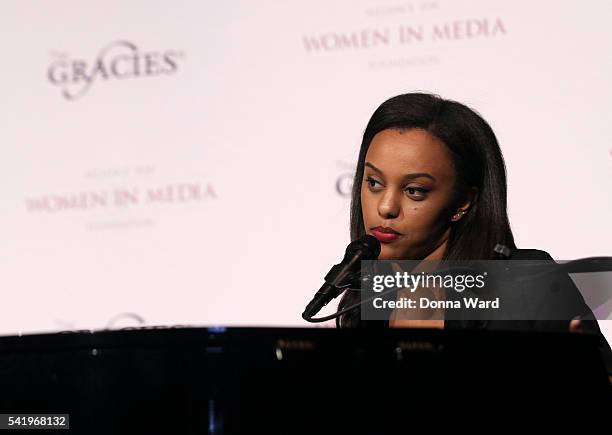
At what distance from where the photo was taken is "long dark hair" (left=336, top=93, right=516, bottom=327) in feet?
7.78

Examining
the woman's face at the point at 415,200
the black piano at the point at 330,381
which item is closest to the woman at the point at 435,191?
the woman's face at the point at 415,200

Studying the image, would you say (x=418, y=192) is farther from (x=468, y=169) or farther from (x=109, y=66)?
(x=109, y=66)

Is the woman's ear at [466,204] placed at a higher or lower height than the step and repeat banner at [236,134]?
lower

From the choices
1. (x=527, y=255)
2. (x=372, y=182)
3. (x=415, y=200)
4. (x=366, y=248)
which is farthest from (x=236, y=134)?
(x=366, y=248)

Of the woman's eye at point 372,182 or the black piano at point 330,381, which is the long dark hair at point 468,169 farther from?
the black piano at point 330,381

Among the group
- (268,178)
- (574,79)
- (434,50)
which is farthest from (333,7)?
(574,79)

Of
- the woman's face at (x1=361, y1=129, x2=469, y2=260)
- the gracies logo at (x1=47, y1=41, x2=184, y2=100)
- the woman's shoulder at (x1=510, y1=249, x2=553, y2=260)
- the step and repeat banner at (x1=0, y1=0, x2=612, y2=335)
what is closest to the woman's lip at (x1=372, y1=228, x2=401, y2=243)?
the woman's face at (x1=361, y1=129, x2=469, y2=260)

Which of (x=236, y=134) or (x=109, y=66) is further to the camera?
(x=109, y=66)

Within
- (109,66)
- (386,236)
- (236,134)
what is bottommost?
(386,236)

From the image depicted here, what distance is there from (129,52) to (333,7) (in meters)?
0.80

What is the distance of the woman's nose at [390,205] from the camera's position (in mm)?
2381

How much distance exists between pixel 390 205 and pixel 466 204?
180 millimetres

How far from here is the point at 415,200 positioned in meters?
2.38

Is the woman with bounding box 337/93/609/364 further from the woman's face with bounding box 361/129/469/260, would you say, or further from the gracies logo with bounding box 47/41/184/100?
the gracies logo with bounding box 47/41/184/100
